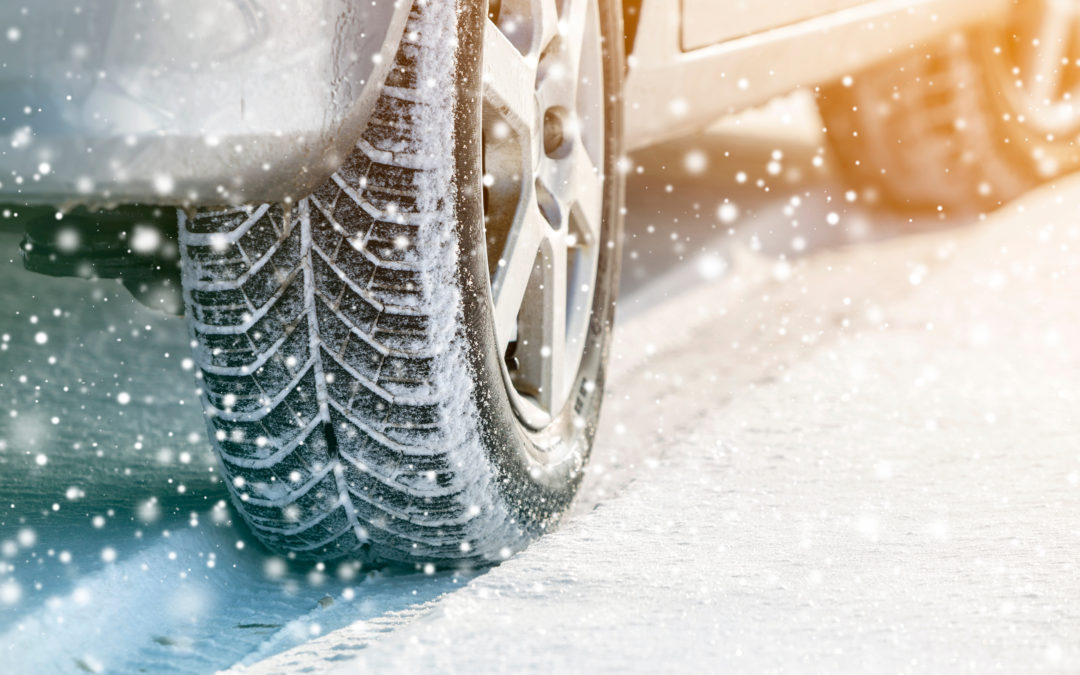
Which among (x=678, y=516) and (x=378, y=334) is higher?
(x=378, y=334)

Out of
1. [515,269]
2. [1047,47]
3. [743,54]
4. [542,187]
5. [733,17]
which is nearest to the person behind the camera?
[515,269]

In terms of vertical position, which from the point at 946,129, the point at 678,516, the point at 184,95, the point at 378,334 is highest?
the point at 184,95

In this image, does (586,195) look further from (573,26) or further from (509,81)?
(509,81)

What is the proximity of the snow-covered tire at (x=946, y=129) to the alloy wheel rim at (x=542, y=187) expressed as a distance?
8.52 ft

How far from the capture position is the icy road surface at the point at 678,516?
4.53 ft

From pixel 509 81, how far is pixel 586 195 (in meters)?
0.40

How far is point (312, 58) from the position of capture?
121 centimetres

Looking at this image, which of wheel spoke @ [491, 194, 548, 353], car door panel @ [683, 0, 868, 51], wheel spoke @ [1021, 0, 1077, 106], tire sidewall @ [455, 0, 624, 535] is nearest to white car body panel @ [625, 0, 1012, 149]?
car door panel @ [683, 0, 868, 51]

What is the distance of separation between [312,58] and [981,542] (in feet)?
3.99

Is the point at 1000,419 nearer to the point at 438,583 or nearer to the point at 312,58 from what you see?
the point at 438,583

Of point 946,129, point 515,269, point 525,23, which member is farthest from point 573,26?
point 946,129

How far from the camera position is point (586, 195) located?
1951 mm

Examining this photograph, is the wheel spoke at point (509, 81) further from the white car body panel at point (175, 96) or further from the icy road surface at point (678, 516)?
the icy road surface at point (678, 516)

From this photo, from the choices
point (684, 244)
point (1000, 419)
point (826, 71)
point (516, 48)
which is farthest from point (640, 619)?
point (684, 244)
